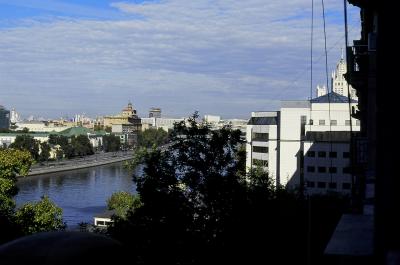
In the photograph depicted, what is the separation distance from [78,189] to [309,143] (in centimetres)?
1586

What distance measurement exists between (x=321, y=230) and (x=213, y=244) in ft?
6.77

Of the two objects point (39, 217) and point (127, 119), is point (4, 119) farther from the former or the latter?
point (39, 217)

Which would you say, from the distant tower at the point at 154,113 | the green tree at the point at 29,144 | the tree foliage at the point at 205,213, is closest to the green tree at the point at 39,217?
the tree foliage at the point at 205,213

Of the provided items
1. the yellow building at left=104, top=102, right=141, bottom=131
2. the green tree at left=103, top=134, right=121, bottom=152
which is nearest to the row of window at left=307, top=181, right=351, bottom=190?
the green tree at left=103, top=134, right=121, bottom=152

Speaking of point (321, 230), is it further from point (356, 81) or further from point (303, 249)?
point (356, 81)

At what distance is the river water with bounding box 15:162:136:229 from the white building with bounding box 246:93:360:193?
712cm

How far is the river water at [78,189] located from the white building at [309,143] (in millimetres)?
7119

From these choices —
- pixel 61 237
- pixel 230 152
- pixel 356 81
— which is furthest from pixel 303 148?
pixel 61 237

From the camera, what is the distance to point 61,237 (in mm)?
3893

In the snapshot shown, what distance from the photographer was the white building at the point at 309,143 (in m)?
28.7

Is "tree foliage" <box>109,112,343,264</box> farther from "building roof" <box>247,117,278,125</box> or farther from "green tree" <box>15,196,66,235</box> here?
"building roof" <box>247,117,278,125</box>

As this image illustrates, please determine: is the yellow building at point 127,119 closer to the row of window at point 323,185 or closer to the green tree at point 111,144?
the green tree at point 111,144

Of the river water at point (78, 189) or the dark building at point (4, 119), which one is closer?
the river water at point (78, 189)

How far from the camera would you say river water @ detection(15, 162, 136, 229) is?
92.2 ft
